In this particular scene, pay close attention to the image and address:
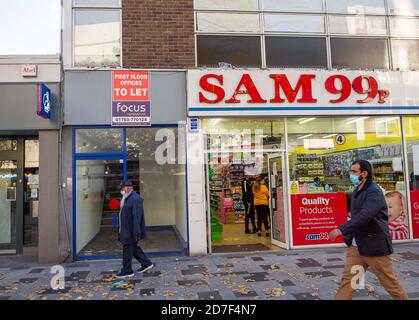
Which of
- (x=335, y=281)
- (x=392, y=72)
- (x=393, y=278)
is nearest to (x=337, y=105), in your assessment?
(x=392, y=72)

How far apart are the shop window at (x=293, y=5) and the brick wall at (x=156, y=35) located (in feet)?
6.93

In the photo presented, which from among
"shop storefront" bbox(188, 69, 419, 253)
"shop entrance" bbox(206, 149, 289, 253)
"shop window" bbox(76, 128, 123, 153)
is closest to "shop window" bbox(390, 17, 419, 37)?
"shop storefront" bbox(188, 69, 419, 253)

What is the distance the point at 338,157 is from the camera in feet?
31.8

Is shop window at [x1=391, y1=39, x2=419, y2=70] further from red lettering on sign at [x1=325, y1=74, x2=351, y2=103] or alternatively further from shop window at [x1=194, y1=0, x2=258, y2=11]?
shop window at [x1=194, y1=0, x2=258, y2=11]

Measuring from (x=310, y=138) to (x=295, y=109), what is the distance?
0.99 metres

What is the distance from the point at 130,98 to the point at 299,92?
3942 millimetres

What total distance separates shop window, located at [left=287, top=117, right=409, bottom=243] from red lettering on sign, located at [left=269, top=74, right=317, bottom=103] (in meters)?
0.58

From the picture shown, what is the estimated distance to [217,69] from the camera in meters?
8.95

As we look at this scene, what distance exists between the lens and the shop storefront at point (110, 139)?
8531 mm

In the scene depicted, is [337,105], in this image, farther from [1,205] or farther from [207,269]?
[1,205]

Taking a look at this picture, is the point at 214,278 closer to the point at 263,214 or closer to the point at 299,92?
the point at 263,214

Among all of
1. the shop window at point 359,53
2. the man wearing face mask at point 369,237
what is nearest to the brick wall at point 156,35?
the shop window at point 359,53

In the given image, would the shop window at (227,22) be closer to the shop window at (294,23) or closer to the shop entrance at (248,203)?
the shop window at (294,23)

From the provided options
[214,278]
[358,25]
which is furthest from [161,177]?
[358,25]
